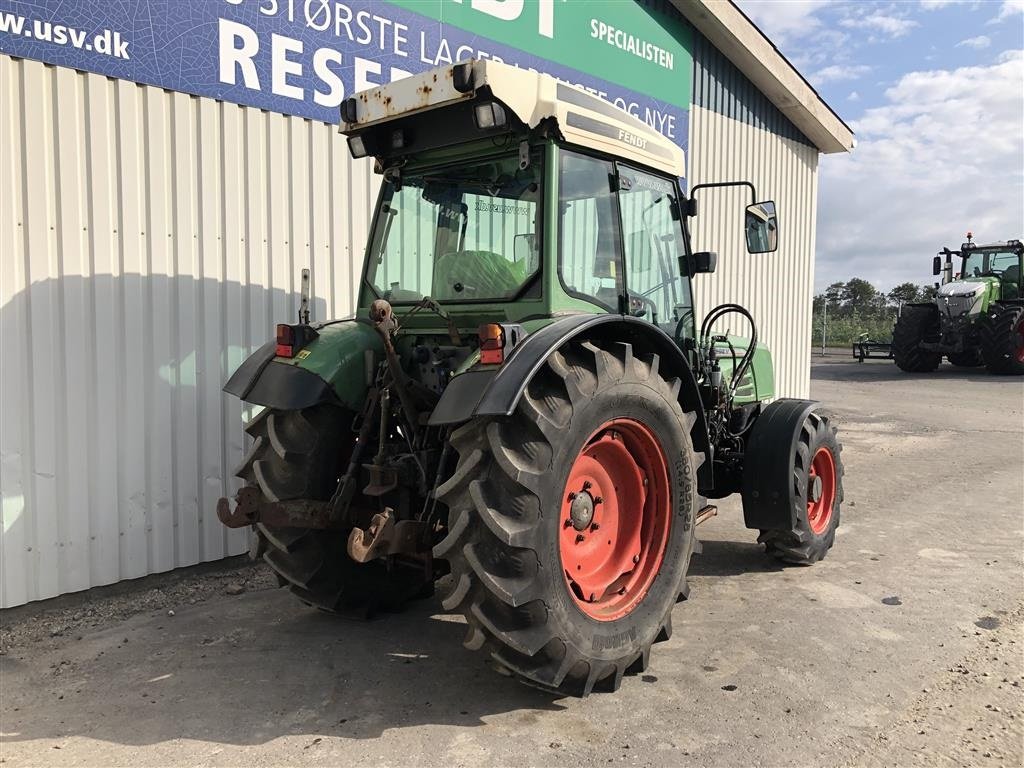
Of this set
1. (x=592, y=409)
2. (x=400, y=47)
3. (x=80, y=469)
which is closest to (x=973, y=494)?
(x=592, y=409)

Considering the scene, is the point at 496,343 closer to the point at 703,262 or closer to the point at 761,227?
the point at 703,262

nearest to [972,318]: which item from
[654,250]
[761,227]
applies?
[761,227]

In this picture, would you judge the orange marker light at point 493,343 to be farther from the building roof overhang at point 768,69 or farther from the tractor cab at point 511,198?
the building roof overhang at point 768,69

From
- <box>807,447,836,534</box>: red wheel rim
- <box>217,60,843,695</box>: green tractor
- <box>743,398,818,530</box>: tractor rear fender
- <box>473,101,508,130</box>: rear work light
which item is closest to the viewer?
<box>217,60,843,695</box>: green tractor

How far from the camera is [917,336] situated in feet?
64.1

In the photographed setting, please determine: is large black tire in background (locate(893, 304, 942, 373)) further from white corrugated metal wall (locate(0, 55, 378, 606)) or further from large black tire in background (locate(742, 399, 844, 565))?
white corrugated metal wall (locate(0, 55, 378, 606))

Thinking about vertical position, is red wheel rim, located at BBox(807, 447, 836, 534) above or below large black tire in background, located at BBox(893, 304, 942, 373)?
below

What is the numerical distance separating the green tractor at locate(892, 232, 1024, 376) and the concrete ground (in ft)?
50.4

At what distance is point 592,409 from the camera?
3262 mm

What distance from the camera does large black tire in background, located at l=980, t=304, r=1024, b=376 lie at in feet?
59.6

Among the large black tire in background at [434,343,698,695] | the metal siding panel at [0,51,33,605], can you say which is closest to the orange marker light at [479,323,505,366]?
the large black tire in background at [434,343,698,695]

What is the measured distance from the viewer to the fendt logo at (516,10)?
652 cm

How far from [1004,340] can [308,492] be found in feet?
62.8

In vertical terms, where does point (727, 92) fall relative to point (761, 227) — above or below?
above
